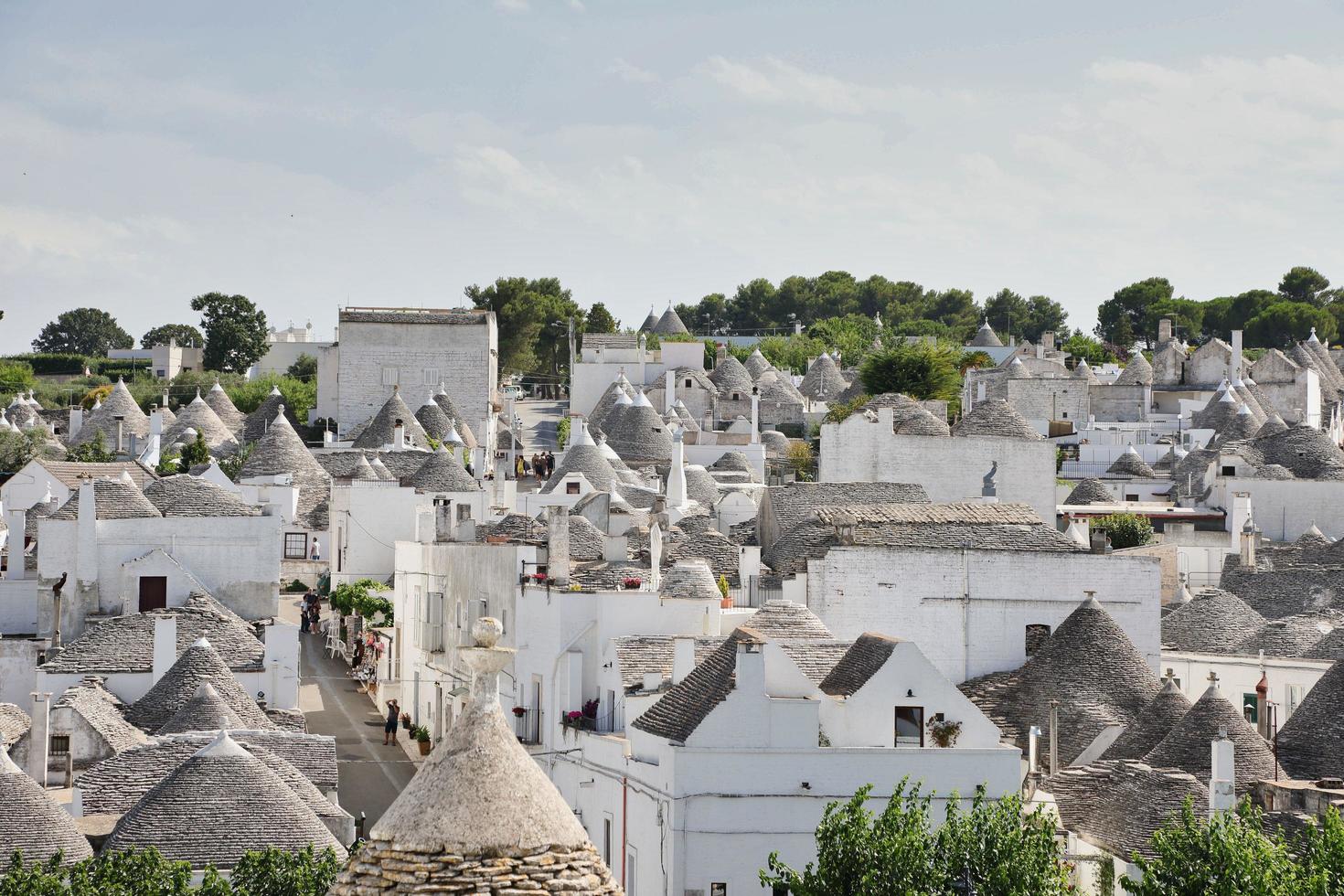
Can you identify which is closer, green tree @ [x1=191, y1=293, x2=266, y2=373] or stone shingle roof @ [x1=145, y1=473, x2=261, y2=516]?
stone shingle roof @ [x1=145, y1=473, x2=261, y2=516]

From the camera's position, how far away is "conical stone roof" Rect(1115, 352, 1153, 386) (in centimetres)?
9731

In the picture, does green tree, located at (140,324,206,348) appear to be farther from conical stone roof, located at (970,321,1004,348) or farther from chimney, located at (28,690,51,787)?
chimney, located at (28,690,51,787)

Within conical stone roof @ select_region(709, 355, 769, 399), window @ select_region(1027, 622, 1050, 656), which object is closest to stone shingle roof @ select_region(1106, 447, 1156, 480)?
conical stone roof @ select_region(709, 355, 769, 399)

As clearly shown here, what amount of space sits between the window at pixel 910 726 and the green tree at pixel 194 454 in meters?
40.6

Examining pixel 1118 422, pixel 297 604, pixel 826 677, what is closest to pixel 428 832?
pixel 826 677

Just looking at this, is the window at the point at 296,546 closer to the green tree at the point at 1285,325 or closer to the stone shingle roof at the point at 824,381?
the stone shingle roof at the point at 824,381

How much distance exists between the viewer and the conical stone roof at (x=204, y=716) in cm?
3183

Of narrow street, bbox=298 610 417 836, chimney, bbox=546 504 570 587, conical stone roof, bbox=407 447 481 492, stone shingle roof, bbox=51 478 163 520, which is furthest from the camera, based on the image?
conical stone roof, bbox=407 447 481 492

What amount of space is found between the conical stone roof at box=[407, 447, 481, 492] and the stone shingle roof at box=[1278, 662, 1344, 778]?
30.8 meters

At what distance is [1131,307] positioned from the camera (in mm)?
148375

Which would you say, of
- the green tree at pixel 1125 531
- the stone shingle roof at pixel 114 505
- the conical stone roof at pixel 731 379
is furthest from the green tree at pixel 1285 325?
the stone shingle roof at pixel 114 505

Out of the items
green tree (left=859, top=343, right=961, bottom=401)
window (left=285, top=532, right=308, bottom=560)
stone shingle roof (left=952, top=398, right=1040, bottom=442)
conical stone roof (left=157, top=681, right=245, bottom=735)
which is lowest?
conical stone roof (left=157, top=681, right=245, bottom=735)

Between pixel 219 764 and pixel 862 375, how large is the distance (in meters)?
60.3

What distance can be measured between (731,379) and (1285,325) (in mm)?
53255
